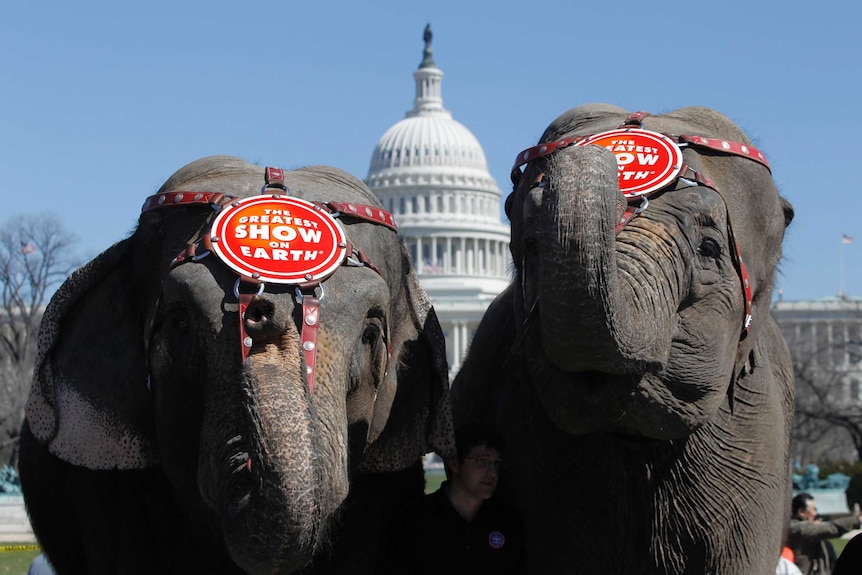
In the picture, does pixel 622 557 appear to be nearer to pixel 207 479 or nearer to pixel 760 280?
pixel 760 280

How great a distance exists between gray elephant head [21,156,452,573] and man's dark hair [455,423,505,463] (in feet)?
0.61

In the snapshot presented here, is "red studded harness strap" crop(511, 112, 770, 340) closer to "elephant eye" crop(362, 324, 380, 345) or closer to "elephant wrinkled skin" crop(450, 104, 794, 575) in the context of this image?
"elephant wrinkled skin" crop(450, 104, 794, 575)

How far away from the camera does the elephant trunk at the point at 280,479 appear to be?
15.2ft

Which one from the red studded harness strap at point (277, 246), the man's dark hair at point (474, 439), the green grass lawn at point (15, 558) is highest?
the red studded harness strap at point (277, 246)

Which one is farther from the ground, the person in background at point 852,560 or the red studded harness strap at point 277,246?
the red studded harness strap at point 277,246

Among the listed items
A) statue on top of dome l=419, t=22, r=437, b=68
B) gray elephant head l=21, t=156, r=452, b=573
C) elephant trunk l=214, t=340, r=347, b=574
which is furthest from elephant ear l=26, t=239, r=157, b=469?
statue on top of dome l=419, t=22, r=437, b=68

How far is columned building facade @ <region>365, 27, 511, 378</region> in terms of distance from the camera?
419 feet

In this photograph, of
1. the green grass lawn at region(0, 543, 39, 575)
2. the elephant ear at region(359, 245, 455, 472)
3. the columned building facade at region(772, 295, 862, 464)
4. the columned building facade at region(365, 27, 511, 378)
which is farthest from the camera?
the columned building facade at region(365, 27, 511, 378)

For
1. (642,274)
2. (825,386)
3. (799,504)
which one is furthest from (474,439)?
(825,386)

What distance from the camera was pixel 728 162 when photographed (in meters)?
5.90

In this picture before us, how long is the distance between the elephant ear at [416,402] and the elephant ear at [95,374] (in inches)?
34.2

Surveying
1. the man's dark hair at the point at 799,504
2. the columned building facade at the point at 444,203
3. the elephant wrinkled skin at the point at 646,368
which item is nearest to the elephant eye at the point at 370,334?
the elephant wrinkled skin at the point at 646,368

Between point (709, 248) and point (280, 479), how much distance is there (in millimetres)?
1905

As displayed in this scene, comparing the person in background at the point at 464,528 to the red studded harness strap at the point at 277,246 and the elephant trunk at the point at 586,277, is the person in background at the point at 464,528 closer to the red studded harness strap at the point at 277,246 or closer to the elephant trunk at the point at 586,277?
the red studded harness strap at the point at 277,246
